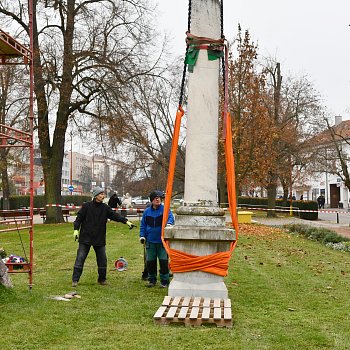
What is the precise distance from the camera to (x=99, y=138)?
27.2 meters

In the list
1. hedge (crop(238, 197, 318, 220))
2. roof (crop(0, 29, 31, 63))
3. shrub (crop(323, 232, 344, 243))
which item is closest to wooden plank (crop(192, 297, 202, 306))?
roof (crop(0, 29, 31, 63))

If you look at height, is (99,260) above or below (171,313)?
above

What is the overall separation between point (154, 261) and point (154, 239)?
40 cm

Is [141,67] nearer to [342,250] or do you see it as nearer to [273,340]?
[342,250]

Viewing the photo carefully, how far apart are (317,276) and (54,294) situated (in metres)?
5.18

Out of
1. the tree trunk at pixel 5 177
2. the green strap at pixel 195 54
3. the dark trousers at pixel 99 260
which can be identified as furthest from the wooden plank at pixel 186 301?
the tree trunk at pixel 5 177

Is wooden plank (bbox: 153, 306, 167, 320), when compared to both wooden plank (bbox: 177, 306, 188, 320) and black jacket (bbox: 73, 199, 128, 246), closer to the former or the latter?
wooden plank (bbox: 177, 306, 188, 320)

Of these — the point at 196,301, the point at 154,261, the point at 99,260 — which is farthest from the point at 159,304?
the point at 99,260

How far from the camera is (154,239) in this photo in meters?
9.86

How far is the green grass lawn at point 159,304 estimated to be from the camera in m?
6.03

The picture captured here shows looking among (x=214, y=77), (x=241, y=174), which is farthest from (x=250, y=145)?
(x=214, y=77)

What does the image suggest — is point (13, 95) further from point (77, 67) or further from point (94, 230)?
point (94, 230)

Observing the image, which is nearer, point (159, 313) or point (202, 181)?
point (159, 313)

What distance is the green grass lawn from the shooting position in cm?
603
